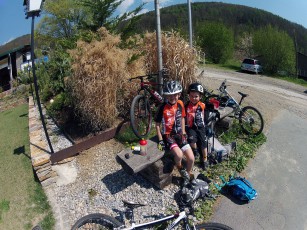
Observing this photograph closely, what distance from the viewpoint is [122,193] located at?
4.77 metres

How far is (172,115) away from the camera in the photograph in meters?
4.96

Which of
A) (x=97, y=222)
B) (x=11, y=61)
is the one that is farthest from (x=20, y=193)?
(x=11, y=61)

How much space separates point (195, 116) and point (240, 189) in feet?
5.11

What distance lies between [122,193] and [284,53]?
1225 inches

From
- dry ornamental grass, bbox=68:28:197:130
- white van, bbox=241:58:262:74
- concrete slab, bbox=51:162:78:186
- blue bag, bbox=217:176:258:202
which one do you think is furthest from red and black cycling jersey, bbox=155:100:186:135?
white van, bbox=241:58:262:74

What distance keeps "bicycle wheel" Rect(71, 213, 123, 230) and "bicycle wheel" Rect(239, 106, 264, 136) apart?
4.53 meters

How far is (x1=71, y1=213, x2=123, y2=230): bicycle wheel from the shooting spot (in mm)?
3507

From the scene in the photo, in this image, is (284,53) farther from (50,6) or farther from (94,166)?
(94,166)

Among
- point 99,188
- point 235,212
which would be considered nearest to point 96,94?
point 99,188

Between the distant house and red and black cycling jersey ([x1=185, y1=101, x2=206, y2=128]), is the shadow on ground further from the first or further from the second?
the distant house

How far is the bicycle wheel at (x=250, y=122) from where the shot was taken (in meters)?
6.74

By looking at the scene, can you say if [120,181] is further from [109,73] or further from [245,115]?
[245,115]

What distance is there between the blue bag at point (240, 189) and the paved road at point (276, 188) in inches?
5.3

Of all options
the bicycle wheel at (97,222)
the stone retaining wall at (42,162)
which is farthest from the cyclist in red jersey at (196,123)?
the stone retaining wall at (42,162)
